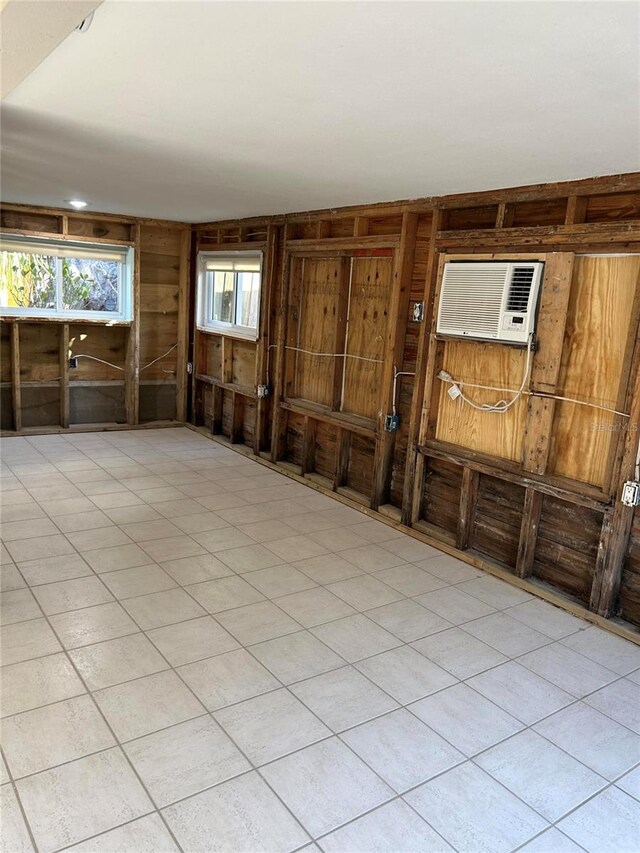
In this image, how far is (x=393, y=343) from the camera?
4227 millimetres

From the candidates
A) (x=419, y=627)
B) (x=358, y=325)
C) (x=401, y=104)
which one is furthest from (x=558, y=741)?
(x=358, y=325)

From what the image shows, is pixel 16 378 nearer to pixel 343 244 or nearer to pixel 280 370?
pixel 280 370

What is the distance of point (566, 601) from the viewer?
3.25 metres

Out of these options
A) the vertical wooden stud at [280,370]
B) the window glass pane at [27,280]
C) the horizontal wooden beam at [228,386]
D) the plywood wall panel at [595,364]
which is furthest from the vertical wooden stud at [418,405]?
the window glass pane at [27,280]

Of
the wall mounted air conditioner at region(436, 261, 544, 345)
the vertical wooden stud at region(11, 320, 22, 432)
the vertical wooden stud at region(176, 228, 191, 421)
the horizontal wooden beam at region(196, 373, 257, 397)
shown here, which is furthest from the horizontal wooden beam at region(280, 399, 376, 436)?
the vertical wooden stud at region(11, 320, 22, 432)

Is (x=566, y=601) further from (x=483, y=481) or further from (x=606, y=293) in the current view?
(x=606, y=293)

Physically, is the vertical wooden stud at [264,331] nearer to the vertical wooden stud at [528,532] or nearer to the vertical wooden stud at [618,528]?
the vertical wooden stud at [528,532]

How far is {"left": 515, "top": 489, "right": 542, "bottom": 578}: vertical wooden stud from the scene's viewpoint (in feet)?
11.2

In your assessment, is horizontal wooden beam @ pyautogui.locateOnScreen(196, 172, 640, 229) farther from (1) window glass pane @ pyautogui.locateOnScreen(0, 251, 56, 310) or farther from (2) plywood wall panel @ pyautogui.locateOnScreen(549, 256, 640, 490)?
(1) window glass pane @ pyautogui.locateOnScreen(0, 251, 56, 310)

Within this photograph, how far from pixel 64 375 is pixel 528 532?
16.1 ft

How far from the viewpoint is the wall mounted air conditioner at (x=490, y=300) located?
A: 3.27 m

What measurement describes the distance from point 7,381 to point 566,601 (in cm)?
546

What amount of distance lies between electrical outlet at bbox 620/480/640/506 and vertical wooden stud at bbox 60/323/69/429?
17.6ft

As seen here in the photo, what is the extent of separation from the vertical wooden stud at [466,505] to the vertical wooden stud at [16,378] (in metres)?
4.53
